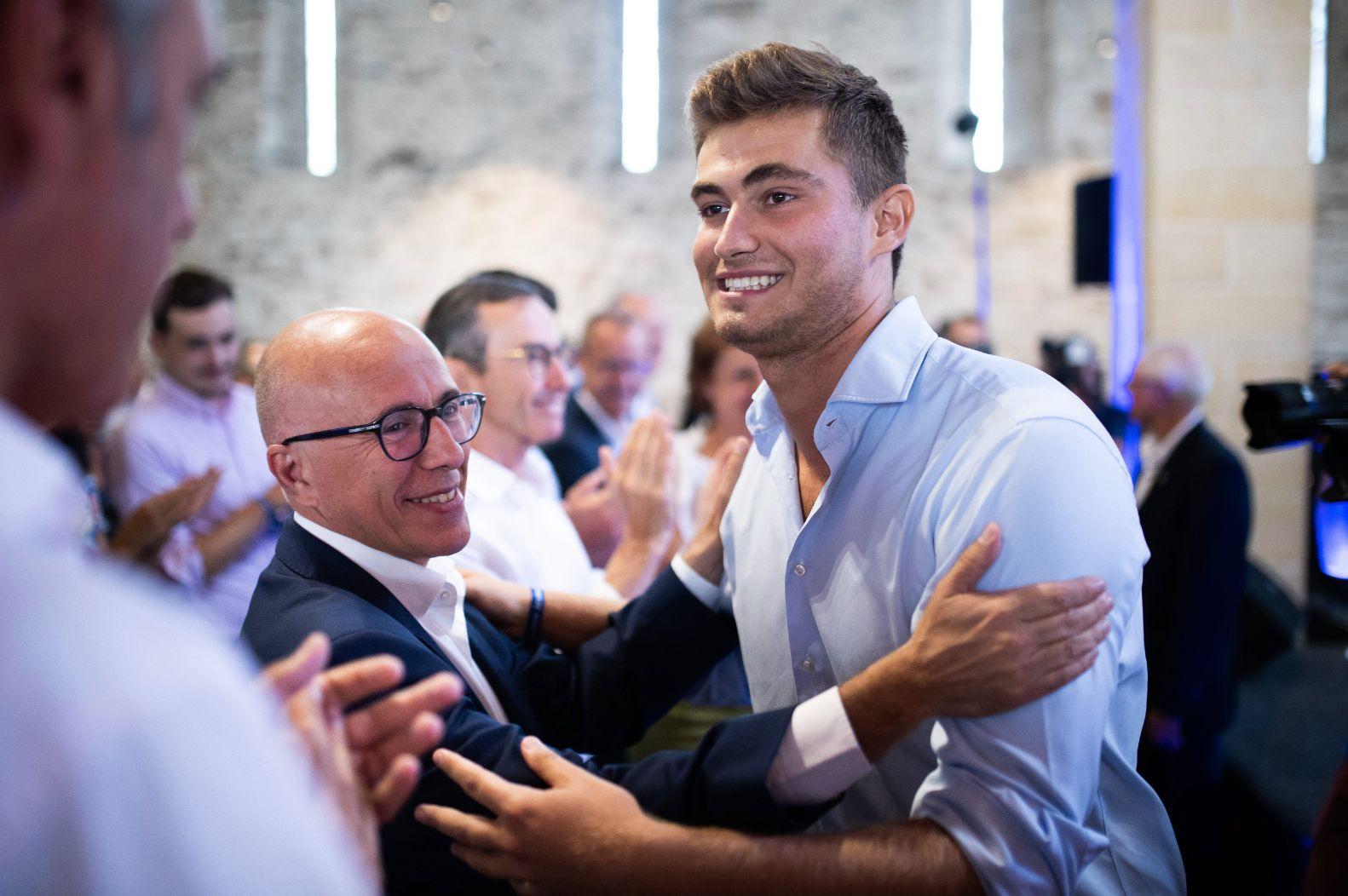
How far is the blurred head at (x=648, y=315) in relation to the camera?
4984 millimetres

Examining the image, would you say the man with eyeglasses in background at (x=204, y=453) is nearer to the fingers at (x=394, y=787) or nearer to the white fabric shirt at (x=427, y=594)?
the white fabric shirt at (x=427, y=594)

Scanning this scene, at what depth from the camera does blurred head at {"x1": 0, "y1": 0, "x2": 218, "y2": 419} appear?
582mm

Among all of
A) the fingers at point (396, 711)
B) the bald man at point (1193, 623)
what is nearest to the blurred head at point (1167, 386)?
the bald man at point (1193, 623)

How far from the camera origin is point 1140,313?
483 centimetres

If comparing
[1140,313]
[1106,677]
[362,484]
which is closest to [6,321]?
[362,484]

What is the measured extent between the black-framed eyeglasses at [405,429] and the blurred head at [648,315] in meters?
3.13

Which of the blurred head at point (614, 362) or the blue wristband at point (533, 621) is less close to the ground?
the blurred head at point (614, 362)

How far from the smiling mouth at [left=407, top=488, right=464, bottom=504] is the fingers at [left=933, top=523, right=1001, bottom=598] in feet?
2.77

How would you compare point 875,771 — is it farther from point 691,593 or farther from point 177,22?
point 177,22

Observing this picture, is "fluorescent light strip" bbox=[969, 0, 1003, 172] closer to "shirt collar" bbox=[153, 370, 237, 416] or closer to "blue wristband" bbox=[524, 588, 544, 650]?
"shirt collar" bbox=[153, 370, 237, 416]

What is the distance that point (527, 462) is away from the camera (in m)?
3.18

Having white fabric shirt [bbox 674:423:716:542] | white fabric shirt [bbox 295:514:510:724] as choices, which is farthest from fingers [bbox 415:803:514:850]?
white fabric shirt [bbox 674:423:716:542]

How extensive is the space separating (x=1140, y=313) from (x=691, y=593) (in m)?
3.78

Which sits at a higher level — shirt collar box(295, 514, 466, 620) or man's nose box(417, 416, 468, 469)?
man's nose box(417, 416, 468, 469)
